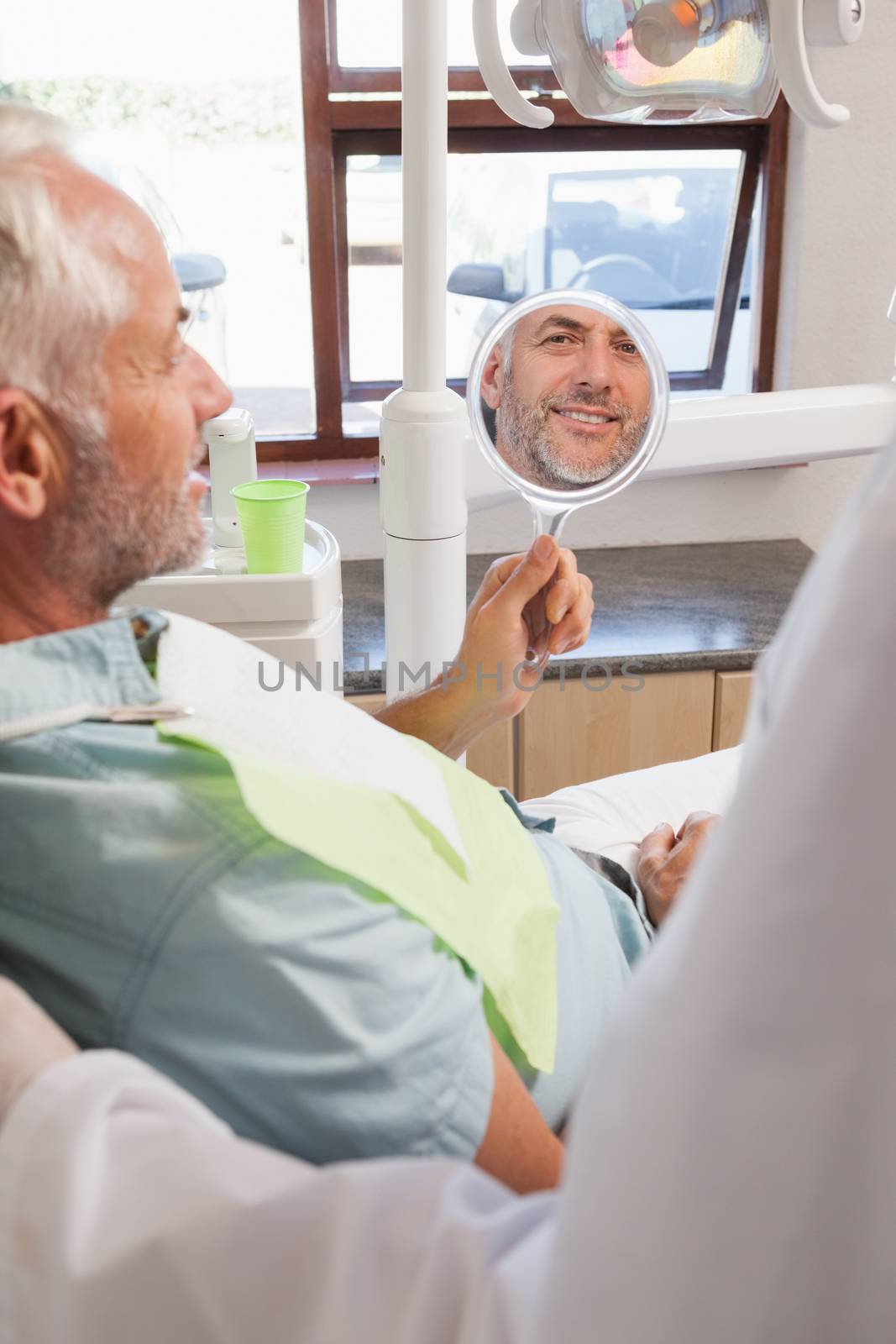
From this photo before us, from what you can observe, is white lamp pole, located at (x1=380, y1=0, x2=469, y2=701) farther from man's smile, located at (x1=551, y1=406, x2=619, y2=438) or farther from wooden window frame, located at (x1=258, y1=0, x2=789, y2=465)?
wooden window frame, located at (x1=258, y1=0, x2=789, y2=465)

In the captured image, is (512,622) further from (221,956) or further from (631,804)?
(221,956)

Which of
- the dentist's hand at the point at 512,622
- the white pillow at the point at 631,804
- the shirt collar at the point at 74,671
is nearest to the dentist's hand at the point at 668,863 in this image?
the white pillow at the point at 631,804

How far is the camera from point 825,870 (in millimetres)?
385

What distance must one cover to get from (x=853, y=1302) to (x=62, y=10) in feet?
7.46

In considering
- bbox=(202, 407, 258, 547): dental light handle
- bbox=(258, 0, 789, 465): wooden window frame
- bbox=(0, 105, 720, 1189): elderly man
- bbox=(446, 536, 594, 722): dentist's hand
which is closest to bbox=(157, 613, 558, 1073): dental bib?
bbox=(0, 105, 720, 1189): elderly man

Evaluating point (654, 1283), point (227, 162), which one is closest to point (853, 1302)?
point (654, 1283)

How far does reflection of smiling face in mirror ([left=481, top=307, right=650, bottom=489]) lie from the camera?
3.84 ft

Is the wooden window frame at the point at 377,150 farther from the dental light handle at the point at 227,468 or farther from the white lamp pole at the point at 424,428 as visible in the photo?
the white lamp pole at the point at 424,428

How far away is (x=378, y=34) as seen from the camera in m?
2.23

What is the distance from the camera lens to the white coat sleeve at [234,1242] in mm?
460

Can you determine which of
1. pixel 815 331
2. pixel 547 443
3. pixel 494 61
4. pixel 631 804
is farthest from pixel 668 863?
pixel 815 331

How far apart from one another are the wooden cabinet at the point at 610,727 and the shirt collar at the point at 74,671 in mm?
1165

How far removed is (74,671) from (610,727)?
4.20 feet

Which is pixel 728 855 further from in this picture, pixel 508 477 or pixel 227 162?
pixel 227 162
